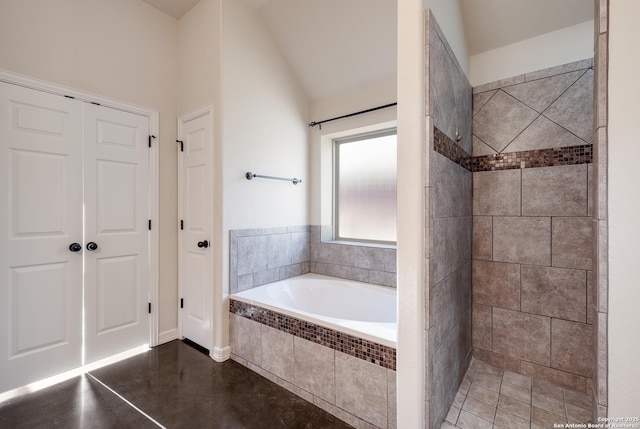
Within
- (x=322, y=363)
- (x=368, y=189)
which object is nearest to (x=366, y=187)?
(x=368, y=189)

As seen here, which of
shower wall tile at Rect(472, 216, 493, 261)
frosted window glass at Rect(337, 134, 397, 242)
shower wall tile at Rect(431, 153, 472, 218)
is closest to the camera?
shower wall tile at Rect(431, 153, 472, 218)

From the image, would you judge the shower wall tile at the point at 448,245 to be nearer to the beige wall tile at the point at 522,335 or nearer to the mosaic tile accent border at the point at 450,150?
the mosaic tile accent border at the point at 450,150

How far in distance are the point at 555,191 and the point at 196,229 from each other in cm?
277

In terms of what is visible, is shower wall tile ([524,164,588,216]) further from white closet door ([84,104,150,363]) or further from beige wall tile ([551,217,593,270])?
white closet door ([84,104,150,363])

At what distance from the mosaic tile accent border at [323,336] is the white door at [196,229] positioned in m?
0.42

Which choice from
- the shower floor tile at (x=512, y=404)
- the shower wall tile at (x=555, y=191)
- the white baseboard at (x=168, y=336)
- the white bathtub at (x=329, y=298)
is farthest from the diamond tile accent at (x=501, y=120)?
the white baseboard at (x=168, y=336)

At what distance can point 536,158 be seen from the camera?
1.98 m

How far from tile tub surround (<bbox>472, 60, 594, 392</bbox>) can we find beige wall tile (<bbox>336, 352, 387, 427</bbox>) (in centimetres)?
111

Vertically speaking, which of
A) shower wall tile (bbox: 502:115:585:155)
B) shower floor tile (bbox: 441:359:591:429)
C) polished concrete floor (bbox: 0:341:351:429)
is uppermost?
shower wall tile (bbox: 502:115:585:155)

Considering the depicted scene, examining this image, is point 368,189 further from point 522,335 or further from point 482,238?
point 522,335

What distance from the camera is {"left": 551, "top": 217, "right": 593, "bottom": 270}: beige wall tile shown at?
1.83 m

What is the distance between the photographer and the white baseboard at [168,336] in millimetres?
2662

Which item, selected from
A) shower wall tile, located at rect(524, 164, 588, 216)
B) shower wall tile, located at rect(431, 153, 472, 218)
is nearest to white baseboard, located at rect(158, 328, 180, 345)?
shower wall tile, located at rect(431, 153, 472, 218)

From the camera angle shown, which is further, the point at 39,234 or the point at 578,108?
the point at 39,234
